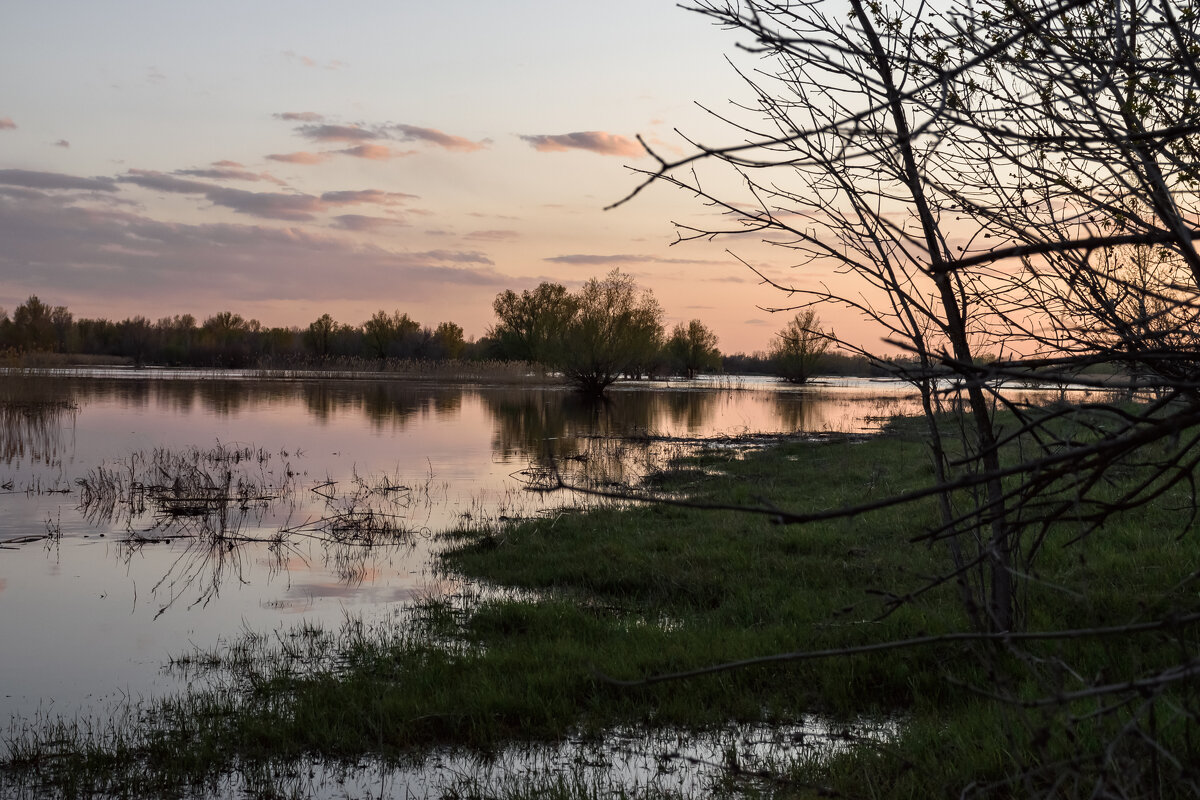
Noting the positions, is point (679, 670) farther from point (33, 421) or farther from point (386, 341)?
point (386, 341)

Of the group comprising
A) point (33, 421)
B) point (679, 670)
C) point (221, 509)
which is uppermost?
point (33, 421)

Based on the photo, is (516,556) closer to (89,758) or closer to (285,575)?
(285,575)

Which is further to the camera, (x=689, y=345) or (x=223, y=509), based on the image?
(x=689, y=345)

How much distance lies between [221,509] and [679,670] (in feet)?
35.2

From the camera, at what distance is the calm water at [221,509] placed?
8.70 metres

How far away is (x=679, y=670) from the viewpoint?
6.81m

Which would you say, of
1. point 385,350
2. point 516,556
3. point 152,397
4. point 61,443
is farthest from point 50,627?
point 385,350

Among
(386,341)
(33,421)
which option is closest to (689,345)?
(386,341)

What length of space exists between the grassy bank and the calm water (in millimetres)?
952

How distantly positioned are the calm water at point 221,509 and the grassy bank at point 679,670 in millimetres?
952

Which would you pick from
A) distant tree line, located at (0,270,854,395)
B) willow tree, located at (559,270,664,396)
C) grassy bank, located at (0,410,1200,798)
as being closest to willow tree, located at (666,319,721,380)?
distant tree line, located at (0,270,854,395)

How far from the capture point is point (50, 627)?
29.2 ft

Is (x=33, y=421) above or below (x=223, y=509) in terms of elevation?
above

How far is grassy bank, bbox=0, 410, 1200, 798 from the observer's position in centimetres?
507
